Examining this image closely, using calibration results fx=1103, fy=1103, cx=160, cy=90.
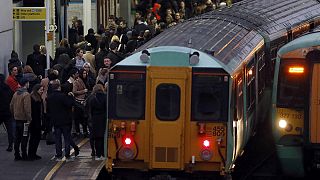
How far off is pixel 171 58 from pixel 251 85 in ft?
11.2

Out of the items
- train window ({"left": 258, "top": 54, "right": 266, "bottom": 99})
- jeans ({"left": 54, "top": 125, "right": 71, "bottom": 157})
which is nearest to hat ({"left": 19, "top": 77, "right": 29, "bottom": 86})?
jeans ({"left": 54, "top": 125, "right": 71, "bottom": 157})

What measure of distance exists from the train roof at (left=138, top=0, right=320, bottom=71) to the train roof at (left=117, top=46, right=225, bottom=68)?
14.3 inches

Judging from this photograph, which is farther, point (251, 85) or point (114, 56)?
point (114, 56)

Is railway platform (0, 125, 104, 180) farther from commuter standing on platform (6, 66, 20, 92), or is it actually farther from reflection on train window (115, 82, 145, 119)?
reflection on train window (115, 82, 145, 119)

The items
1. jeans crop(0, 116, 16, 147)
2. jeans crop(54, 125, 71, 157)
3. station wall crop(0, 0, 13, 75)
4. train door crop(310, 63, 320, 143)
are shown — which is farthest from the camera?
station wall crop(0, 0, 13, 75)

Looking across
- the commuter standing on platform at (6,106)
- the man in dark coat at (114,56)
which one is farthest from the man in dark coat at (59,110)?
the man in dark coat at (114,56)

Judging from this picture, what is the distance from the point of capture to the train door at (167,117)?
16375 millimetres

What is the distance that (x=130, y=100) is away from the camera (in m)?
16.6

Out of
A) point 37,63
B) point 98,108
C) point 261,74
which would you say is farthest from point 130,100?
point 37,63

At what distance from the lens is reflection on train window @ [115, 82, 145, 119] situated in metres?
16.5

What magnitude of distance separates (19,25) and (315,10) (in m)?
8.53

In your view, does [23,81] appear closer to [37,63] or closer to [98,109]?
[98,109]

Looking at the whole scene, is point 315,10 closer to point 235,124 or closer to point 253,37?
point 253,37

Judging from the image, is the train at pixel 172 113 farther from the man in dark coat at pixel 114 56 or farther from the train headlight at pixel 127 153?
the man in dark coat at pixel 114 56
